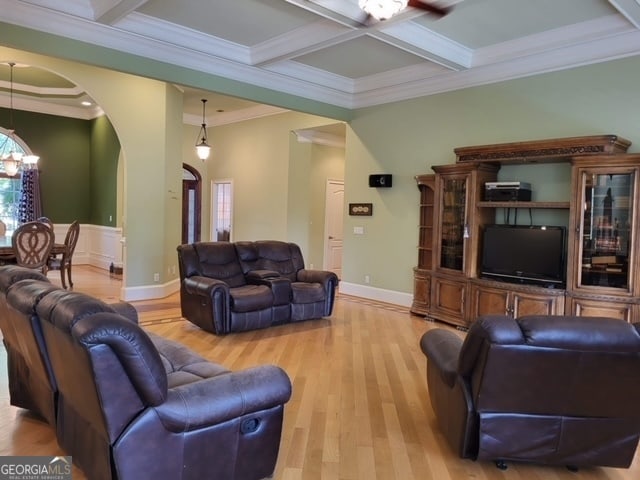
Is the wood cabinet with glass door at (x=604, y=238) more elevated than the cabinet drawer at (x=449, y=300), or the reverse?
the wood cabinet with glass door at (x=604, y=238)

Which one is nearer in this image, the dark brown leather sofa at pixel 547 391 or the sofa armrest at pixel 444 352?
the dark brown leather sofa at pixel 547 391

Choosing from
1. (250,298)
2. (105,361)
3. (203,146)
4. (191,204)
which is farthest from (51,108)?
(105,361)

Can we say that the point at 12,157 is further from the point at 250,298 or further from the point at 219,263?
the point at 250,298

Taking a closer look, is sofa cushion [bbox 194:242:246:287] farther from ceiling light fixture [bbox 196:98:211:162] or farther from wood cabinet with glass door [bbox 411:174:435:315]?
ceiling light fixture [bbox 196:98:211:162]

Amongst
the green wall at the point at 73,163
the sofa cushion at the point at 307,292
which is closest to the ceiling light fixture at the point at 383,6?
the sofa cushion at the point at 307,292

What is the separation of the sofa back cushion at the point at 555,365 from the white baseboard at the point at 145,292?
18.6 ft

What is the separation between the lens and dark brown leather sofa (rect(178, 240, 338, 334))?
201 inches

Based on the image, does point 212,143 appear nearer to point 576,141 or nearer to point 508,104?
point 508,104

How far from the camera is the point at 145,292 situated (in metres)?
6.93

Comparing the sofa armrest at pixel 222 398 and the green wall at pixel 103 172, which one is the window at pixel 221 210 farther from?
the sofa armrest at pixel 222 398

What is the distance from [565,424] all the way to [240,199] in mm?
8183

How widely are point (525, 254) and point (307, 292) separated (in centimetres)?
258

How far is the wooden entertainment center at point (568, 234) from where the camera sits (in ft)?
14.7

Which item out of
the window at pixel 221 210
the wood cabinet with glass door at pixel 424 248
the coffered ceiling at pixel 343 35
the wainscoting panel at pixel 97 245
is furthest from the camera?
the window at pixel 221 210
